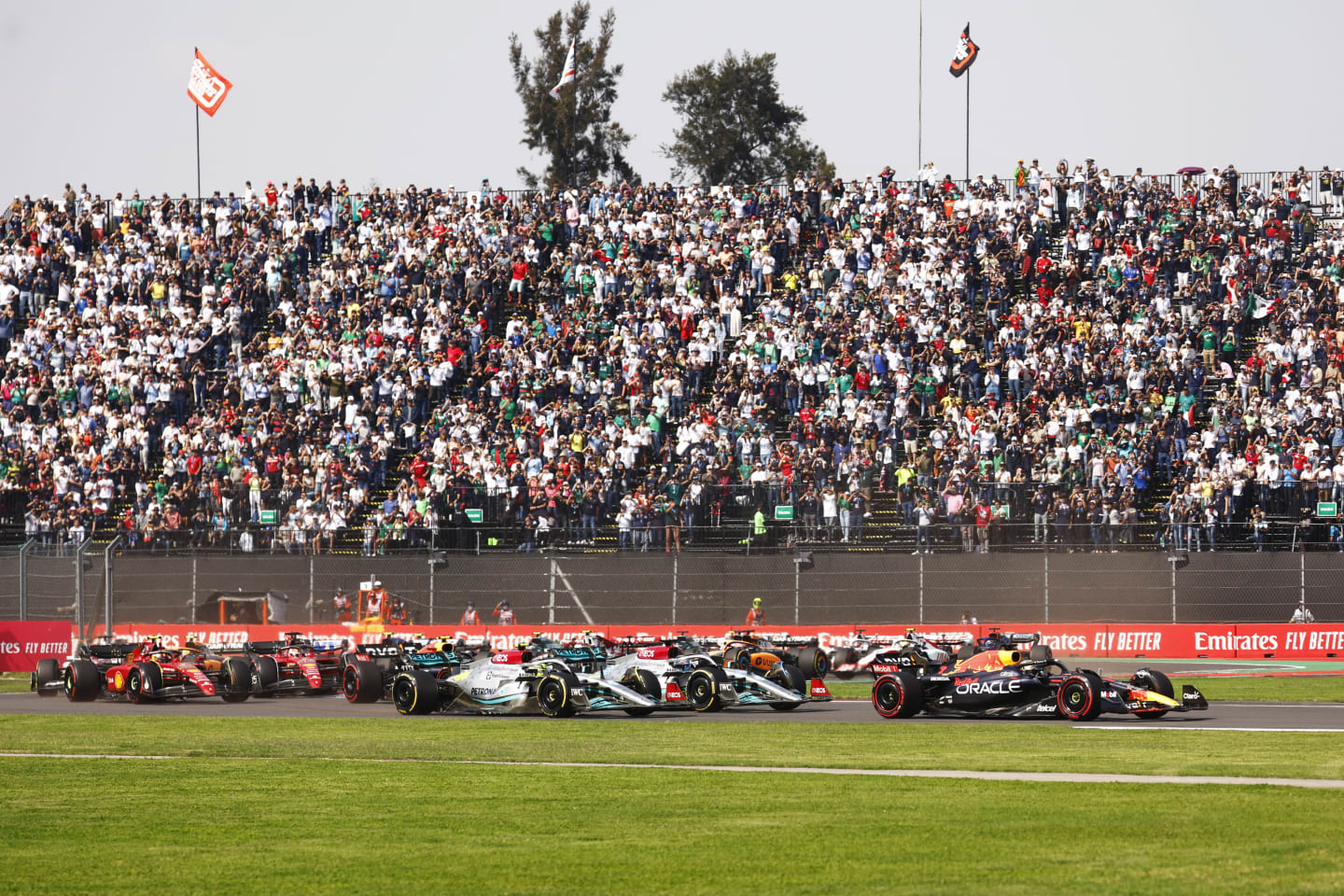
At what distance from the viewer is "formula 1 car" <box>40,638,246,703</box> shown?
29.9 meters

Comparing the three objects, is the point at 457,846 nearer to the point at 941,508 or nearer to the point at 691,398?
the point at 941,508

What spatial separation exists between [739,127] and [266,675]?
62668 millimetres

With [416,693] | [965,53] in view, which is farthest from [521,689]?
[965,53]

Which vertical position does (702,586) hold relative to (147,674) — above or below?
above

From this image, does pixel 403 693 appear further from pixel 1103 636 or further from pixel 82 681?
pixel 1103 636

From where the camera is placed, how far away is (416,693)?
26578mm

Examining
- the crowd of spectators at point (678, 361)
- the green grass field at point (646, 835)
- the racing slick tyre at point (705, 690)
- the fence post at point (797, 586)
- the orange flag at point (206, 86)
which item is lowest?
the racing slick tyre at point (705, 690)

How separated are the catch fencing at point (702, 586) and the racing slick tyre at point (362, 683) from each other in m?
8.89

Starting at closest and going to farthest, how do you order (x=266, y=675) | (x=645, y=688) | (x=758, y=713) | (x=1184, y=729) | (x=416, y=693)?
(x=1184, y=729) < (x=645, y=688) < (x=758, y=713) < (x=416, y=693) < (x=266, y=675)

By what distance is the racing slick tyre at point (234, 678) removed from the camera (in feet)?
98.3

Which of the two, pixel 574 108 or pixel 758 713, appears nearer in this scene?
pixel 758 713

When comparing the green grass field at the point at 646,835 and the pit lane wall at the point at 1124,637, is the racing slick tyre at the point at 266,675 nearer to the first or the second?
the pit lane wall at the point at 1124,637

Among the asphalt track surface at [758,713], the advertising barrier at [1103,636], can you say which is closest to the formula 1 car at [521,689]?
the asphalt track surface at [758,713]

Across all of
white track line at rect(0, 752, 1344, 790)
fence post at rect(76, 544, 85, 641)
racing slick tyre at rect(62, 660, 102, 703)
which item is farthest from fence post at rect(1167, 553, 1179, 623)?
fence post at rect(76, 544, 85, 641)
